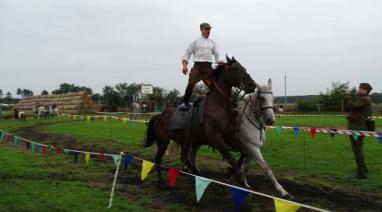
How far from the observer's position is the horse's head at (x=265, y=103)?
7.52 meters

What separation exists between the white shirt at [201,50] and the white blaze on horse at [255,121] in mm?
1311

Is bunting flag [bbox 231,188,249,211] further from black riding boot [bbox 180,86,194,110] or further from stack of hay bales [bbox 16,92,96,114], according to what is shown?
stack of hay bales [bbox 16,92,96,114]

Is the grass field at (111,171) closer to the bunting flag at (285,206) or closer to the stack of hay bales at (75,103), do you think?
the bunting flag at (285,206)

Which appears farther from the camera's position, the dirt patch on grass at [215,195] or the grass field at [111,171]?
the grass field at [111,171]

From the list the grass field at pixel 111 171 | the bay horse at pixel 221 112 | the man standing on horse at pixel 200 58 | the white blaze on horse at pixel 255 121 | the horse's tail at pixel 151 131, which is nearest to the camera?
the grass field at pixel 111 171

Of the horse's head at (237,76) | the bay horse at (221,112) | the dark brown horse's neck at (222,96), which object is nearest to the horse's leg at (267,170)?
the bay horse at (221,112)

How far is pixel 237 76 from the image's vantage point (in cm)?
761

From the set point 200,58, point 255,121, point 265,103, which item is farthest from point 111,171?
point 265,103

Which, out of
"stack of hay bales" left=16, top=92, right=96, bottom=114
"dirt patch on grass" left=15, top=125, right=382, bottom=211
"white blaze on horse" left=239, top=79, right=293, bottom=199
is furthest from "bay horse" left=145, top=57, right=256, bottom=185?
"stack of hay bales" left=16, top=92, right=96, bottom=114

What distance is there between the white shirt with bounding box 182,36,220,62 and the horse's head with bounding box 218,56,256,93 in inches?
32.2

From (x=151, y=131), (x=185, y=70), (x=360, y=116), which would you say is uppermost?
(x=185, y=70)

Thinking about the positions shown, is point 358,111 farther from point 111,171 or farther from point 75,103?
point 75,103

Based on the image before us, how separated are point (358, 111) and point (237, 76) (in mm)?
3842

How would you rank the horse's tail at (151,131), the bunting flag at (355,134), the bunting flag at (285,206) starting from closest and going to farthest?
1. the bunting flag at (285,206)
2. the bunting flag at (355,134)
3. the horse's tail at (151,131)
